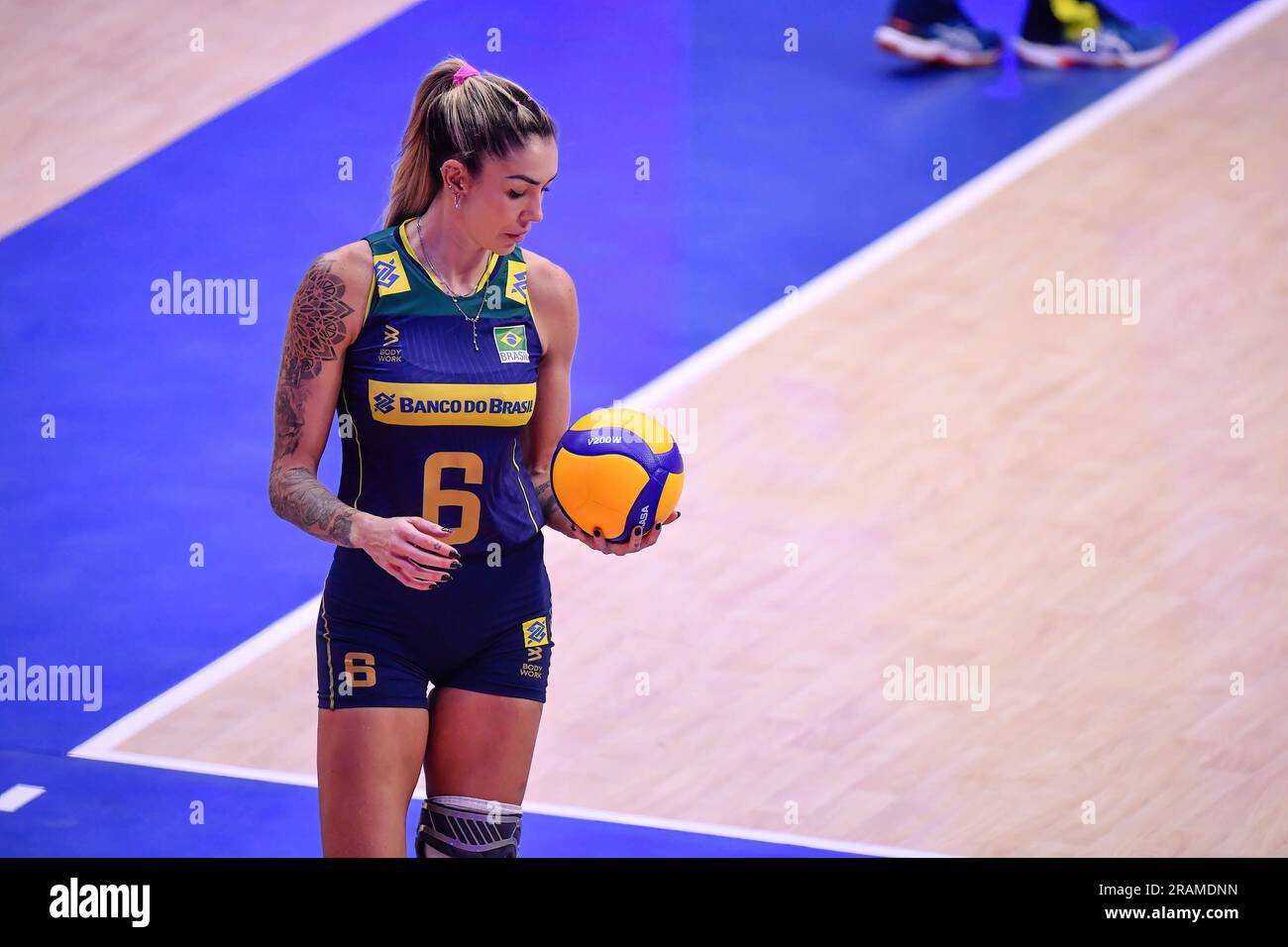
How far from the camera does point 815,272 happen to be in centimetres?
928

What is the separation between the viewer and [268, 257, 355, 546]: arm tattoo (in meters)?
3.83

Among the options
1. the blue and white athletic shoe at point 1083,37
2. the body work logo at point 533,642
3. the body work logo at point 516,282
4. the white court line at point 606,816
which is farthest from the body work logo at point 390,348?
the blue and white athletic shoe at point 1083,37

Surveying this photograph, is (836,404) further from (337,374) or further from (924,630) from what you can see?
(337,374)

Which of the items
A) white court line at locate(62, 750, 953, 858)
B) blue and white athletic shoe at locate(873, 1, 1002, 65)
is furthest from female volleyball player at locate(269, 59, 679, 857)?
blue and white athletic shoe at locate(873, 1, 1002, 65)

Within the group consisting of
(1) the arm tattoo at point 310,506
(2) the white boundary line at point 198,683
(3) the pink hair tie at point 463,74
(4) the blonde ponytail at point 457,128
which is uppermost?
(3) the pink hair tie at point 463,74

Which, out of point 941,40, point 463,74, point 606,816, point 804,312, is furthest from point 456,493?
point 941,40

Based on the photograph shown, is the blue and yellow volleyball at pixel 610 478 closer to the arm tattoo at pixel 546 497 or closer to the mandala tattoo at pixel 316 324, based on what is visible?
the arm tattoo at pixel 546 497

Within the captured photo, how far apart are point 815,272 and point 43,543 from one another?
403cm

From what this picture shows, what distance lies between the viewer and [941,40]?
1099 cm

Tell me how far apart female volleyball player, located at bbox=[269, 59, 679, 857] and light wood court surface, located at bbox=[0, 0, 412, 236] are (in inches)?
A: 224

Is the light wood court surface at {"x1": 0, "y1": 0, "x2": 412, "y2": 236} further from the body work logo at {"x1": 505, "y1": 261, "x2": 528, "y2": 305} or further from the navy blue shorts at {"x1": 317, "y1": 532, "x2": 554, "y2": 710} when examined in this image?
the navy blue shorts at {"x1": 317, "y1": 532, "x2": 554, "y2": 710}

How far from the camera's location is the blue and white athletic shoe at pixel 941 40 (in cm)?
1095

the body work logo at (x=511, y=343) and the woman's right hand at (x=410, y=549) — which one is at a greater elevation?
the body work logo at (x=511, y=343)
